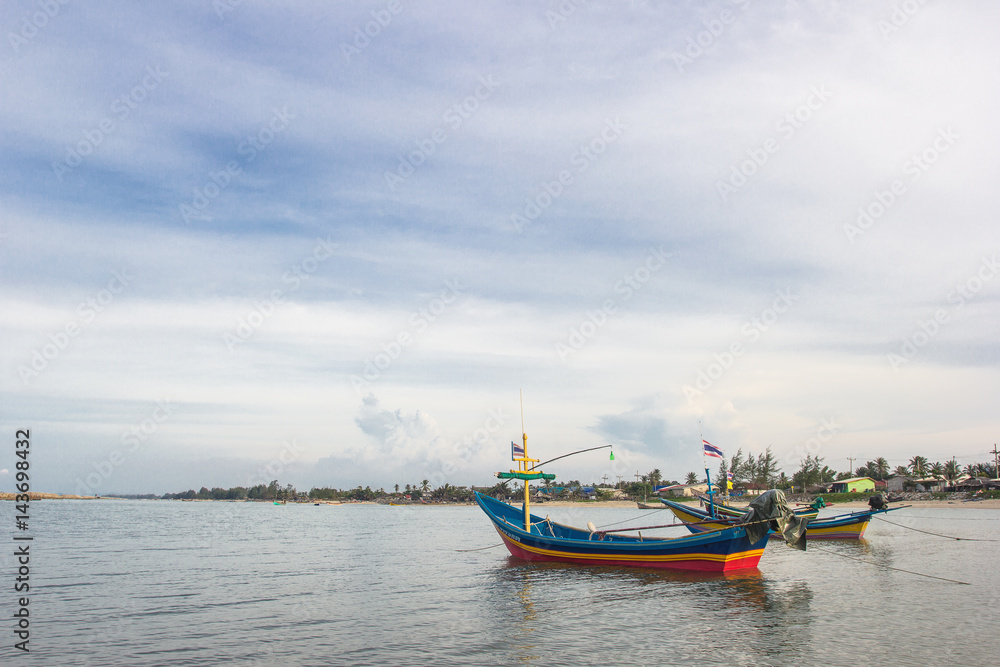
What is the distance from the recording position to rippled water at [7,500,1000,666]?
42.2ft

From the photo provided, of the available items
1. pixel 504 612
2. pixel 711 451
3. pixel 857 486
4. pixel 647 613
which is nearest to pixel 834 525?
pixel 711 451

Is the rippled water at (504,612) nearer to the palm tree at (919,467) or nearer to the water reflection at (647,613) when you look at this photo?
the water reflection at (647,613)

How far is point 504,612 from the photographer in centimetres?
1720

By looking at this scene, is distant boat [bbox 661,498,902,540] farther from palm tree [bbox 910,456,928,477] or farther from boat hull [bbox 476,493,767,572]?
palm tree [bbox 910,456,928,477]

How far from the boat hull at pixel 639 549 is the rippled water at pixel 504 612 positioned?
496mm

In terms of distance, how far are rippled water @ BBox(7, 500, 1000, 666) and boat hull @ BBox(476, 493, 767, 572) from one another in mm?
496

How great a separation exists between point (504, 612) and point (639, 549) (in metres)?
7.68

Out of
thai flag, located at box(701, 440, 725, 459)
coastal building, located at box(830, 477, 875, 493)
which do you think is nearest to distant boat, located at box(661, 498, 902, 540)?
thai flag, located at box(701, 440, 725, 459)

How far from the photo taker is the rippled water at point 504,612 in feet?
42.2

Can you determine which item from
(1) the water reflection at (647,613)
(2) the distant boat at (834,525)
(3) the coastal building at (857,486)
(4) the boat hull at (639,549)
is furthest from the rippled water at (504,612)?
(3) the coastal building at (857,486)

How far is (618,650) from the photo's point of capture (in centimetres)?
1298

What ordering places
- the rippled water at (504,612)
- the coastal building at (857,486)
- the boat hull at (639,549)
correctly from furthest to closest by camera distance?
the coastal building at (857,486), the boat hull at (639,549), the rippled water at (504,612)

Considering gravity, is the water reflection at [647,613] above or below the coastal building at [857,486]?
below

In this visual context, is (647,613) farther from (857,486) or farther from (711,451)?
(857,486)
